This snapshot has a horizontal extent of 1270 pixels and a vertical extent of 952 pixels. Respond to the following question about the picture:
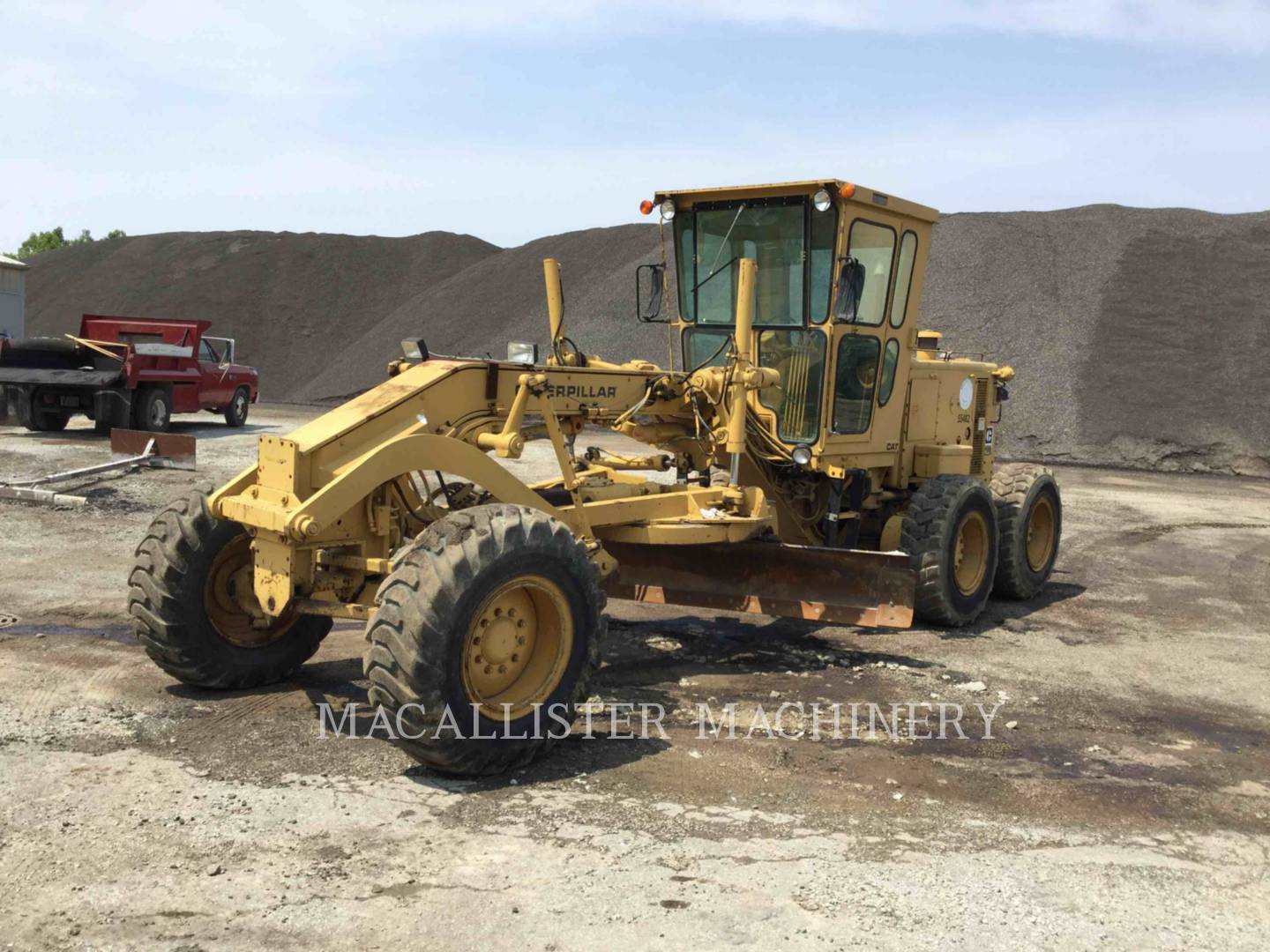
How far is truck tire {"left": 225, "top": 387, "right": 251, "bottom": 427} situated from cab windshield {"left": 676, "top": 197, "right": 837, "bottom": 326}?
1516cm

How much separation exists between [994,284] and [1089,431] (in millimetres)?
6887

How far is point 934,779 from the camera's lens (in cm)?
540

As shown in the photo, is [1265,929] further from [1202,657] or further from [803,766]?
[1202,657]

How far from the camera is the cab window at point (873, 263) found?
8.16 m

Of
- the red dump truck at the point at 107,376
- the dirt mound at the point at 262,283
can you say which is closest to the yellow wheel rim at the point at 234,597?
the red dump truck at the point at 107,376

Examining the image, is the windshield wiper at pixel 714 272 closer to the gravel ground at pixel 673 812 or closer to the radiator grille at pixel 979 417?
the gravel ground at pixel 673 812

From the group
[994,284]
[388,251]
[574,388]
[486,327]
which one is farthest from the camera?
[388,251]

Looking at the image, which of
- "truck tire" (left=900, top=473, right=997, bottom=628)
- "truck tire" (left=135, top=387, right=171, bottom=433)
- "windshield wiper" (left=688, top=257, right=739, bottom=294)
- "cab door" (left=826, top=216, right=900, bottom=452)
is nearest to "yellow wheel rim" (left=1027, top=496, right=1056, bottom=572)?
"truck tire" (left=900, top=473, right=997, bottom=628)

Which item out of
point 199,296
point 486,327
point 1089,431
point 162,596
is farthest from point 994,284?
point 199,296

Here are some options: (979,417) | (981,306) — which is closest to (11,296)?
(981,306)

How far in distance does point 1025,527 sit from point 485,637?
5.70m

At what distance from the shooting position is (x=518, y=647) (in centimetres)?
550

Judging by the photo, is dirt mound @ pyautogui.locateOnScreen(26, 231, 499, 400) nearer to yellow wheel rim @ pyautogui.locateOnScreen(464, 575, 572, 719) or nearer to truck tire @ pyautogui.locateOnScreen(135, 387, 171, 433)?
truck tire @ pyautogui.locateOnScreen(135, 387, 171, 433)

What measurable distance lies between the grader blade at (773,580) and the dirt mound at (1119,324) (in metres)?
14.9
